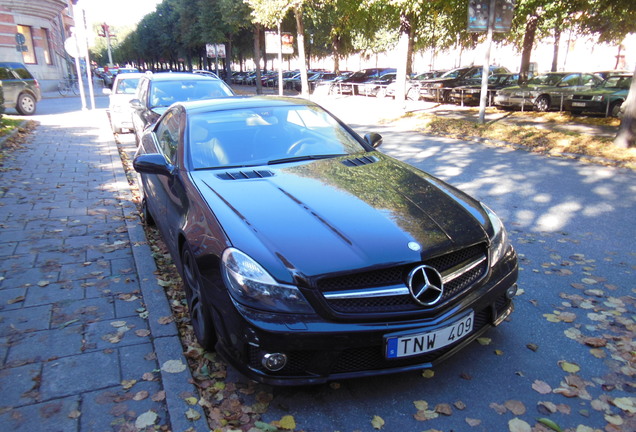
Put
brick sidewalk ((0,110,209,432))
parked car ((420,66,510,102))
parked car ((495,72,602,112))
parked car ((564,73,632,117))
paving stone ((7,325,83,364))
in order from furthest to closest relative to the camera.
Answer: parked car ((420,66,510,102))
parked car ((495,72,602,112))
parked car ((564,73,632,117))
paving stone ((7,325,83,364))
brick sidewalk ((0,110,209,432))

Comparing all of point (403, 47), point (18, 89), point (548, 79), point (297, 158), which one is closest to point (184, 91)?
point (297, 158)

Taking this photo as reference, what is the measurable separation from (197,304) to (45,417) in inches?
40.5

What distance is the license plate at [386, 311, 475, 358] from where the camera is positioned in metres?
2.41

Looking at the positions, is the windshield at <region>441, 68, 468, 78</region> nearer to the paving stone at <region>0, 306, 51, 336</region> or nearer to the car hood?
the car hood

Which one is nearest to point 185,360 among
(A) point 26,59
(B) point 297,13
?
(B) point 297,13

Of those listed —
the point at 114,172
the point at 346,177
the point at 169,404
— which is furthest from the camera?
the point at 114,172

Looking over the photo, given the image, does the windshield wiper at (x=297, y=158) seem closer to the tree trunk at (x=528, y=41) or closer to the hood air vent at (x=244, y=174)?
the hood air vent at (x=244, y=174)

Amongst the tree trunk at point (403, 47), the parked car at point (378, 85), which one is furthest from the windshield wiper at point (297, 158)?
the parked car at point (378, 85)

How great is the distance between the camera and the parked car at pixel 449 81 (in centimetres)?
2514

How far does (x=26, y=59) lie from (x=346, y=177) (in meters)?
39.0

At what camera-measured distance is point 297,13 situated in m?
22.9

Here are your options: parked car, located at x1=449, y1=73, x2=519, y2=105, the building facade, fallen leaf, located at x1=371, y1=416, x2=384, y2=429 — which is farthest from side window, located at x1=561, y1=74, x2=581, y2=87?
the building facade

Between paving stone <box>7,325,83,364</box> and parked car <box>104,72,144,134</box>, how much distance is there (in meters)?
9.87

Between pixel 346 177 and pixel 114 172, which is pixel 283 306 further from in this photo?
pixel 114 172
